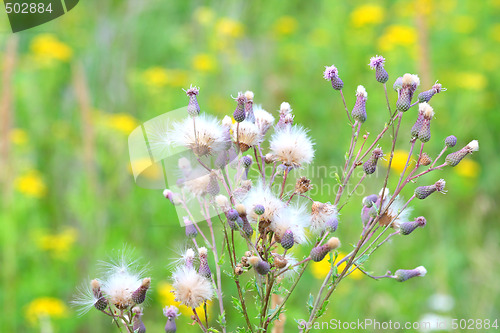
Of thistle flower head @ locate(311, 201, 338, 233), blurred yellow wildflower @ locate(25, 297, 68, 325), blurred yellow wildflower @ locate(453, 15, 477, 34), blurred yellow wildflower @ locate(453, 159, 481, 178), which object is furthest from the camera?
blurred yellow wildflower @ locate(453, 15, 477, 34)

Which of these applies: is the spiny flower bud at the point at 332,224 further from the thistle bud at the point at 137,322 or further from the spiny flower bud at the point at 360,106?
the thistle bud at the point at 137,322

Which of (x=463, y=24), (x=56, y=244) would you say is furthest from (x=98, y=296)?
(x=463, y=24)

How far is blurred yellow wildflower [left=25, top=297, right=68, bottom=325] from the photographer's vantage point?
8.14 feet

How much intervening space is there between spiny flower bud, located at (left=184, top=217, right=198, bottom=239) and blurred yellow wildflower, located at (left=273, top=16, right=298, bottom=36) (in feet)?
13.1

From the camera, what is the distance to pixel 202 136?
1.00 m

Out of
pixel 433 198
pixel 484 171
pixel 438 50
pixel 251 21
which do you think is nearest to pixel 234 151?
pixel 433 198

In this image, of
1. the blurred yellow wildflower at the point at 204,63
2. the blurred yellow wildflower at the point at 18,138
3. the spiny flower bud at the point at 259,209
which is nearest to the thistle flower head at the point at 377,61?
the spiny flower bud at the point at 259,209

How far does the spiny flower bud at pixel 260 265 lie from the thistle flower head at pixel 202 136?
0.77ft

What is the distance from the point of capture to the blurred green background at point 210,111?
2.76m

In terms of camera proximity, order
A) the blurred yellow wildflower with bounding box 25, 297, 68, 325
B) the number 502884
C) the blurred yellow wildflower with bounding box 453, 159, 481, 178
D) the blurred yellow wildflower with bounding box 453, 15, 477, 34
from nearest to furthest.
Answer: the number 502884 < the blurred yellow wildflower with bounding box 25, 297, 68, 325 < the blurred yellow wildflower with bounding box 453, 159, 481, 178 < the blurred yellow wildflower with bounding box 453, 15, 477, 34

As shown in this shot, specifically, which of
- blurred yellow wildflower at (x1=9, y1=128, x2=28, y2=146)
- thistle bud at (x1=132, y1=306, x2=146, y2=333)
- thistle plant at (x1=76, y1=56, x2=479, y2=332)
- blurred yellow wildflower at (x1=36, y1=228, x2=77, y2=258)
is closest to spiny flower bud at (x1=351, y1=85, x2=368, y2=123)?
thistle plant at (x1=76, y1=56, x2=479, y2=332)

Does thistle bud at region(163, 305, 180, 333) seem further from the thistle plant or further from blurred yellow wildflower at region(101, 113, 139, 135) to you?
blurred yellow wildflower at region(101, 113, 139, 135)

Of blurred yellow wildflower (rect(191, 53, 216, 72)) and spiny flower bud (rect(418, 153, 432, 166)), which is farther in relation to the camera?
blurred yellow wildflower (rect(191, 53, 216, 72))

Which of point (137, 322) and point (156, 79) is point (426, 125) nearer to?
point (137, 322)
